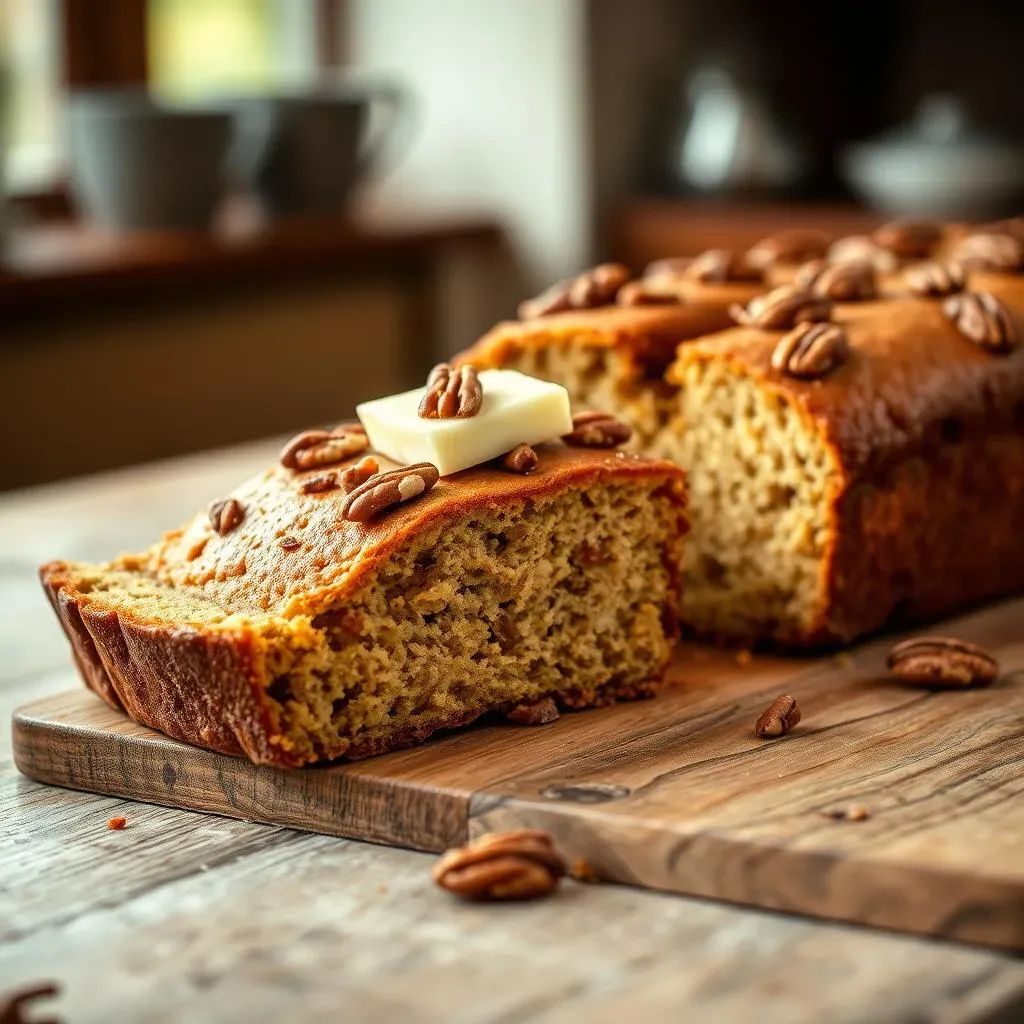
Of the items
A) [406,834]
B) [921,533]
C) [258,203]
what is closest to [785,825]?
[406,834]

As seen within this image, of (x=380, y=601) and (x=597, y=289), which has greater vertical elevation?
(x=597, y=289)

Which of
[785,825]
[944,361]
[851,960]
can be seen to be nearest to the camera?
[851,960]

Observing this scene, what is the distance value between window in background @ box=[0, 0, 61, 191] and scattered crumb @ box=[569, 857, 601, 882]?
4240mm

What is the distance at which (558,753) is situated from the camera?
2096 millimetres

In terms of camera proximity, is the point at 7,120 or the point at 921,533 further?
the point at 7,120

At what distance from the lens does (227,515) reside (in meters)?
2.25

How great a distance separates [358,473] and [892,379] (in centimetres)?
93

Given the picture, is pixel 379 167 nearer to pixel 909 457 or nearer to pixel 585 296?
pixel 585 296

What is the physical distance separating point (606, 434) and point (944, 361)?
71 cm

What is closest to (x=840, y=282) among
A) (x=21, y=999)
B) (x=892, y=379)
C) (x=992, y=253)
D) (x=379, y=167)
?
(x=892, y=379)

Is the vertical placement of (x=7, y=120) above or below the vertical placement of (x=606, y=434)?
above

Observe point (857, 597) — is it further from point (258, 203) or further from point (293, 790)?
point (258, 203)

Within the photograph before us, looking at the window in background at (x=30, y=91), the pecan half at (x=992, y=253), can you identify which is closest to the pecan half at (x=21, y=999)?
the pecan half at (x=992, y=253)

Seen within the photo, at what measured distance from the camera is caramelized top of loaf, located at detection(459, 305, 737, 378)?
8.92ft
